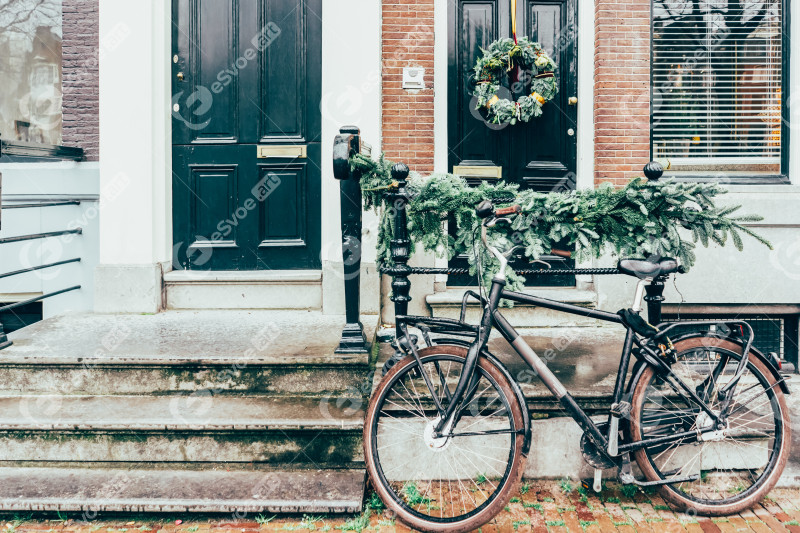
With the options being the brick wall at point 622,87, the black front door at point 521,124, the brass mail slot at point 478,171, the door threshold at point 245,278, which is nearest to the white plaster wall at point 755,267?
the brick wall at point 622,87

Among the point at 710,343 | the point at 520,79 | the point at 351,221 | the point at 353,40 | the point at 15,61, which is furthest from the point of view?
the point at 15,61

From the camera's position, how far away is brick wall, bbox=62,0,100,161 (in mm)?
5590

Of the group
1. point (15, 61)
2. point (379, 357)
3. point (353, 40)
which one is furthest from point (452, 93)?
point (15, 61)

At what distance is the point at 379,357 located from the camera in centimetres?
405

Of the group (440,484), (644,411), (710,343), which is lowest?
(440,484)

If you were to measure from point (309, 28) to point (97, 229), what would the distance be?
9.00ft

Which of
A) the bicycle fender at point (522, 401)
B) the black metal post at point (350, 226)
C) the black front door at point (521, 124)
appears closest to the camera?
the bicycle fender at point (522, 401)

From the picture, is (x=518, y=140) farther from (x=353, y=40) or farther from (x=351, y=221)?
(x=351, y=221)

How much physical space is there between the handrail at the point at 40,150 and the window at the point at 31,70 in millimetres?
493

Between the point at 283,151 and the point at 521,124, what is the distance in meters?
2.16

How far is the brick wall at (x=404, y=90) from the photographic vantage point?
4.88 meters

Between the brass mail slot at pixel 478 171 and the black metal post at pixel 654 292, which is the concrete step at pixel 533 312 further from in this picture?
the black metal post at pixel 654 292

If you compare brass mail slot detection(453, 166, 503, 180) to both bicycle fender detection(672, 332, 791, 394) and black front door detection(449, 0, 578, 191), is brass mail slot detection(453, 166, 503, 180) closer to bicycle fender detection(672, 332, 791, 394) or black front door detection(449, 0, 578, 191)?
black front door detection(449, 0, 578, 191)

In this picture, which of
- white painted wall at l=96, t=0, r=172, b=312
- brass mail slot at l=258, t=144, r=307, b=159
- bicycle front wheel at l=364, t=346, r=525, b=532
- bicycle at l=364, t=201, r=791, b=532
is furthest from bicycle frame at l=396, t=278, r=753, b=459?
white painted wall at l=96, t=0, r=172, b=312
